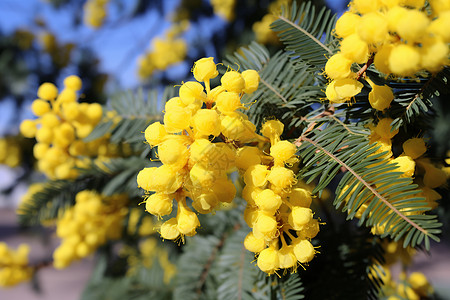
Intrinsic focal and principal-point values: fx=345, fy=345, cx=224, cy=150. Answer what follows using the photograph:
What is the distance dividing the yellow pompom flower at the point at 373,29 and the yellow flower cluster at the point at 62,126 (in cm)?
58

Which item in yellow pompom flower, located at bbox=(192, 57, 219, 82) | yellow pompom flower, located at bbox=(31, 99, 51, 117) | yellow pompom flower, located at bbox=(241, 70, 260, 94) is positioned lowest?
yellow pompom flower, located at bbox=(31, 99, 51, 117)

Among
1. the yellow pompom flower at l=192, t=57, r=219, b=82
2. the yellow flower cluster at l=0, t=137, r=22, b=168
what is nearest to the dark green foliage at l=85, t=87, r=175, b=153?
the yellow pompom flower at l=192, t=57, r=219, b=82

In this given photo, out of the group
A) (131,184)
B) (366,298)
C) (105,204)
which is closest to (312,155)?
(366,298)

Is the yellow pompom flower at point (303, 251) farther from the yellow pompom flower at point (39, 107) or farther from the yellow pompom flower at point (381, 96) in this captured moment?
the yellow pompom flower at point (39, 107)

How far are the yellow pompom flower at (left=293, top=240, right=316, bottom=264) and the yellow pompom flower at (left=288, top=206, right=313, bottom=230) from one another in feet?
0.09

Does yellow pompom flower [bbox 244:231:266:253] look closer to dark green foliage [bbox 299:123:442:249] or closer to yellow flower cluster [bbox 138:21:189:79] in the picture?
dark green foliage [bbox 299:123:442:249]

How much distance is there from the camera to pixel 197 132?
34 cm

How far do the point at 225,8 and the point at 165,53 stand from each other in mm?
578

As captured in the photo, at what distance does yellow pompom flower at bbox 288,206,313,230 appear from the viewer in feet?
1.17

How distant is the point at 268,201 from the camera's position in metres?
0.35

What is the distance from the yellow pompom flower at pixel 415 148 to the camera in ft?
1.35

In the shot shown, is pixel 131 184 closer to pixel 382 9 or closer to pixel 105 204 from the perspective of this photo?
pixel 105 204

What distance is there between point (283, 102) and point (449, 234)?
0.76 meters

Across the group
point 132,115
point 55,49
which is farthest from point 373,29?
point 55,49
